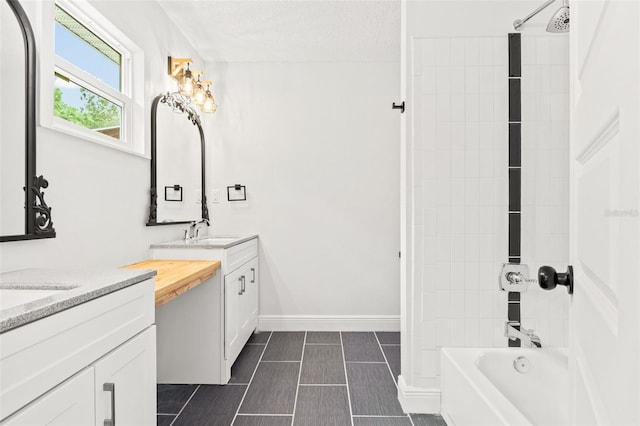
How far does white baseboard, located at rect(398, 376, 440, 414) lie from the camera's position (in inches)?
76.2

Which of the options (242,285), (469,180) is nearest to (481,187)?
(469,180)

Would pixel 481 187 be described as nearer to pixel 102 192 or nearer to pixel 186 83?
pixel 102 192

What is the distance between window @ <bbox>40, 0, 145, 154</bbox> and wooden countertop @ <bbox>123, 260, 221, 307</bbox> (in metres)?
0.73

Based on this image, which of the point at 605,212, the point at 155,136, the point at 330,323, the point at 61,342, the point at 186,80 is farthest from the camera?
the point at 330,323

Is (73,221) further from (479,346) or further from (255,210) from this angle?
(479,346)

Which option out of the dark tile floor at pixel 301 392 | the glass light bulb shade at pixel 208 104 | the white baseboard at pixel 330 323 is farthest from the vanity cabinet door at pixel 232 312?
the glass light bulb shade at pixel 208 104

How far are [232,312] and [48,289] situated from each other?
4.69 feet

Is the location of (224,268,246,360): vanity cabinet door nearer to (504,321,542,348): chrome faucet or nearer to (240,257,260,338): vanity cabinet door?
(240,257,260,338): vanity cabinet door

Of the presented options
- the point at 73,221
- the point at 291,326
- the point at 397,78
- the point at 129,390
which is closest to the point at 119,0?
the point at 73,221

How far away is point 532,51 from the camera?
74.2 inches

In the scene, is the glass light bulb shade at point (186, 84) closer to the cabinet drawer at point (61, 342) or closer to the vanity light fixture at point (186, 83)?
the vanity light fixture at point (186, 83)

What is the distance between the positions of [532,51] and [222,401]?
103 inches

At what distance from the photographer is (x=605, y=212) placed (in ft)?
1.67

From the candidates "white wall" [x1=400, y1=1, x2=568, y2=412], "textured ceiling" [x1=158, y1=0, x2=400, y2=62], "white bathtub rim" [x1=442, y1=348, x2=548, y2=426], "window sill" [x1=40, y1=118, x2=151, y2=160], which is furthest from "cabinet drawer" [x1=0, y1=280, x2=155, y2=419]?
"textured ceiling" [x1=158, y1=0, x2=400, y2=62]
